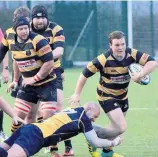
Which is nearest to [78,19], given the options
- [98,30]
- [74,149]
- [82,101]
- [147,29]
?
[98,30]

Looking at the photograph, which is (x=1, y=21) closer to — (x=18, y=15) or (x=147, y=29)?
(x=147, y=29)

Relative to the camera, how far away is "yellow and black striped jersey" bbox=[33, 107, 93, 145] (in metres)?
8.02

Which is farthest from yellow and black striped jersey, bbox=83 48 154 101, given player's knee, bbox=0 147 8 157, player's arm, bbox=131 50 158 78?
player's knee, bbox=0 147 8 157

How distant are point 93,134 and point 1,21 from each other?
67.2 ft

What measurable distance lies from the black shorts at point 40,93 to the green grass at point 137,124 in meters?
0.78

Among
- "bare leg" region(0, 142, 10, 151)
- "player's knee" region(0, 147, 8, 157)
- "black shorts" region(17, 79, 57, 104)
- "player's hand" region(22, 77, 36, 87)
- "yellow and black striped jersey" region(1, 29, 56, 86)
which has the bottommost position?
"bare leg" region(0, 142, 10, 151)

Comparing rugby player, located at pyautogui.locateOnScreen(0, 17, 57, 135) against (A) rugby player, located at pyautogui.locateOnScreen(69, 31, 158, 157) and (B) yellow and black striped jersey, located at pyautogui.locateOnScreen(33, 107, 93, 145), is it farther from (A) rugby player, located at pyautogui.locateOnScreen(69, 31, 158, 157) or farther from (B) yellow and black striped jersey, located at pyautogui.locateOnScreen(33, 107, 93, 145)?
(B) yellow and black striped jersey, located at pyautogui.locateOnScreen(33, 107, 93, 145)

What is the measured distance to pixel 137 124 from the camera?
12.3 metres

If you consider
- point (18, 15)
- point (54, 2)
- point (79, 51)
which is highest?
point (18, 15)

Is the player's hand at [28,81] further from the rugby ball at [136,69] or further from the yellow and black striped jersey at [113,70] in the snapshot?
the rugby ball at [136,69]

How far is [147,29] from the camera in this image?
29.3 m

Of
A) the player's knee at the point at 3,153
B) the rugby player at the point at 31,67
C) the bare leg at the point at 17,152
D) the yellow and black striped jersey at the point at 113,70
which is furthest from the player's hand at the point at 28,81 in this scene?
the player's knee at the point at 3,153

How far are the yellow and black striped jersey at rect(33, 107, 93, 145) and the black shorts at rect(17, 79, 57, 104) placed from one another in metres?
1.24

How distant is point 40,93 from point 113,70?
1.02 meters
